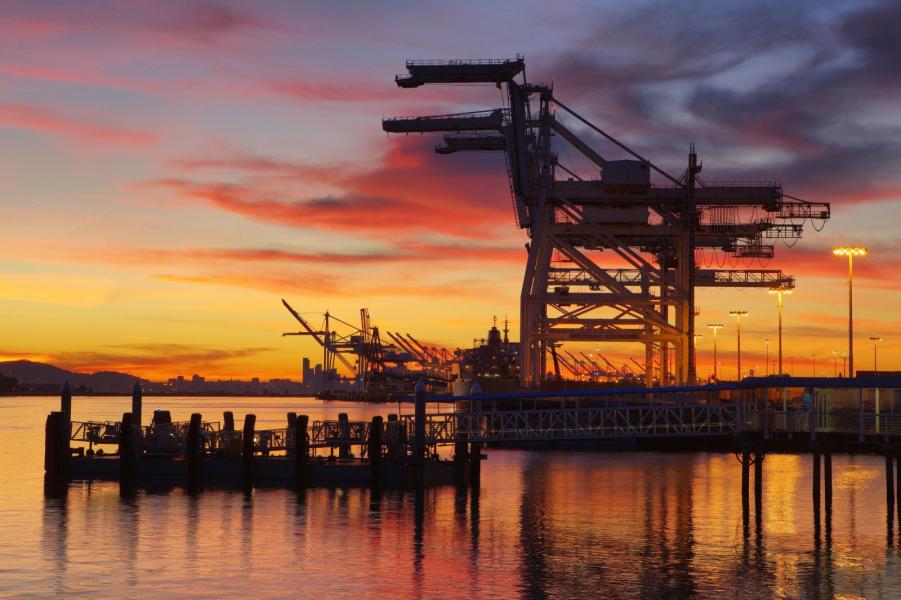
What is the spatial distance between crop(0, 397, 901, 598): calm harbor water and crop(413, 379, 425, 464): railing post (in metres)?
2.08

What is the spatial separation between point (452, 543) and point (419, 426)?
14.5m

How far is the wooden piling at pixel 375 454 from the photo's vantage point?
6016 cm

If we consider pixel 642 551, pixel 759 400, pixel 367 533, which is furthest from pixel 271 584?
pixel 759 400

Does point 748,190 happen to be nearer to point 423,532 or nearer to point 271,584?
point 423,532

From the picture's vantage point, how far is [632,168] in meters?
96.6

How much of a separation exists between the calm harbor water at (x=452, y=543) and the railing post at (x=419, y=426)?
2.08 m

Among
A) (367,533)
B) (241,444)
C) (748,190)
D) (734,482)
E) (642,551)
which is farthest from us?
(748,190)

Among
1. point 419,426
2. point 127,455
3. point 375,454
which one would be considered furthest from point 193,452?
point 419,426

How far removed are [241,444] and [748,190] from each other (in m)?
47.3

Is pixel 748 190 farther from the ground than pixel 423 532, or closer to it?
farther from the ground

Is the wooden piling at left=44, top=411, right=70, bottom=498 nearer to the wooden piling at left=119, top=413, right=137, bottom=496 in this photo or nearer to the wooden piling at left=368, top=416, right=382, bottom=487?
the wooden piling at left=119, top=413, right=137, bottom=496

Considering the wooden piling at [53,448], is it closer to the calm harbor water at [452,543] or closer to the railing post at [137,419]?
the calm harbor water at [452,543]

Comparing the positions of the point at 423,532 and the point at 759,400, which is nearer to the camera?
the point at 423,532

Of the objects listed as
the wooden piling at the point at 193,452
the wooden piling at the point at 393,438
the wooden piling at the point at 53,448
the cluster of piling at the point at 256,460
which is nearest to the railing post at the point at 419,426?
the cluster of piling at the point at 256,460
